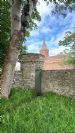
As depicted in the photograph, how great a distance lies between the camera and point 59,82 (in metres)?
19.6

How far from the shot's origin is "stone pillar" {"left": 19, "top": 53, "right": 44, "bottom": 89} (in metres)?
21.4

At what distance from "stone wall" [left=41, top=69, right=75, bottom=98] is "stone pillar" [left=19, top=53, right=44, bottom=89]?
0.85 meters

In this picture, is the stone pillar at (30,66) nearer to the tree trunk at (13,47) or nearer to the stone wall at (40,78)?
the stone wall at (40,78)

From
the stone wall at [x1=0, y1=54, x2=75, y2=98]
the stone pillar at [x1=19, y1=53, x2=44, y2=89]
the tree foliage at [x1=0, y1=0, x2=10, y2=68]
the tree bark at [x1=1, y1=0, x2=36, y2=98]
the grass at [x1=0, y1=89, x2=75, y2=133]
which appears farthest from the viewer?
the stone pillar at [x1=19, y1=53, x2=44, y2=89]

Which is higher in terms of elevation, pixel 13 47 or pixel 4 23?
pixel 4 23

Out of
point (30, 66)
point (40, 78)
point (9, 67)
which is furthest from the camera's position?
point (30, 66)

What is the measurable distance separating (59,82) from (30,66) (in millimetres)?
2711

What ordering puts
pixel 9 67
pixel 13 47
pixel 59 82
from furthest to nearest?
pixel 59 82
pixel 9 67
pixel 13 47

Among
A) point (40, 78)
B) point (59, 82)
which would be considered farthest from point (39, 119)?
point (40, 78)

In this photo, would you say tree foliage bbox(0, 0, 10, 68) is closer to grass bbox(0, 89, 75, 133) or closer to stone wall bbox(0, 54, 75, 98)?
stone wall bbox(0, 54, 75, 98)

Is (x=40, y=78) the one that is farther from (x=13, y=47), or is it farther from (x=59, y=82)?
(x=13, y=47)

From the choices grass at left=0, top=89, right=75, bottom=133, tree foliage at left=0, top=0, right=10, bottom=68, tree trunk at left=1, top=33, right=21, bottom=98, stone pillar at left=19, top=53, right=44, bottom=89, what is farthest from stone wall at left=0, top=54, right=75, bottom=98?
tree trunk at left=1, top=33, right=21, bottom=98

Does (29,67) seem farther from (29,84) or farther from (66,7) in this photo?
(66,7)

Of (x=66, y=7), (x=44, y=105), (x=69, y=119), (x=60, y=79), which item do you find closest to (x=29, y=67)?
(x=60, y=79)
